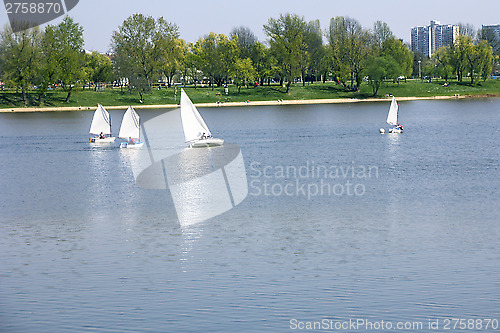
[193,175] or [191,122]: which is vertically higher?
[191,122]

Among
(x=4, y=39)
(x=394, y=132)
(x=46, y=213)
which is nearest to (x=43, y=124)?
(x=4, y=39)

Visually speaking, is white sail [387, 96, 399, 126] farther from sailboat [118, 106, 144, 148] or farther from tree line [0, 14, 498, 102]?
tree line [0, 14, 498, 102]

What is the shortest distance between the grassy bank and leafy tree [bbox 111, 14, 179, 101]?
539 cm

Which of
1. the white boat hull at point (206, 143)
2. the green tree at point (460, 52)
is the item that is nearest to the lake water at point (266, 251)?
the white boat hull at point (206, 143)

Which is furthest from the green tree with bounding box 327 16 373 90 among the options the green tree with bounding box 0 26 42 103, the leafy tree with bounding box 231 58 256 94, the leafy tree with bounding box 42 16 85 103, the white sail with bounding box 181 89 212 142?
the white sail with bounding box 181 89 212 142

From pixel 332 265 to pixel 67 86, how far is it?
Answer: 475 ft

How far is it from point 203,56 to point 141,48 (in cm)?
2697

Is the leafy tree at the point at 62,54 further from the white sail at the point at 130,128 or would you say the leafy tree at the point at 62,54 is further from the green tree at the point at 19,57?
the white sail at the point at 130,128

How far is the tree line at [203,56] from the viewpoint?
146750mm

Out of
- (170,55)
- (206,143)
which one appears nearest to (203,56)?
(170,55)

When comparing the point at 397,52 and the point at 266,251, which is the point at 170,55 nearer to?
the point at 397,52

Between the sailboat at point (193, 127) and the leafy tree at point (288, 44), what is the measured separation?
95220 millimetres

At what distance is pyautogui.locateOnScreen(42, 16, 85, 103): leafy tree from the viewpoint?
148000 mm

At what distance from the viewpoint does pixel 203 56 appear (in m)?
178
